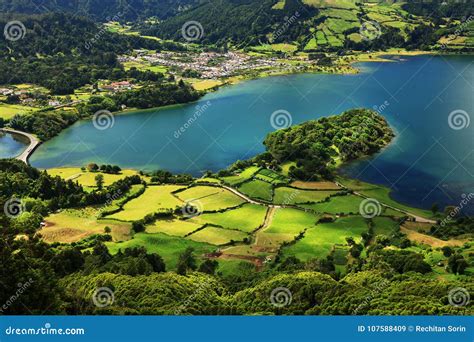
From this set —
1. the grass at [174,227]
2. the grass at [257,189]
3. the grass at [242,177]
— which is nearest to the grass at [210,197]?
the grass at [257,189]

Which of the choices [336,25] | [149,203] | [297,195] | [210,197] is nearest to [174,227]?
[149,203]

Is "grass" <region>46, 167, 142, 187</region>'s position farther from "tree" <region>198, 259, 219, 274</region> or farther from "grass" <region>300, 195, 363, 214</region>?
"tree" <region>198, 259, 219, 274</region>

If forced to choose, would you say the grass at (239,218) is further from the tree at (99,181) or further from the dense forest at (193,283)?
the tree at (99,181)

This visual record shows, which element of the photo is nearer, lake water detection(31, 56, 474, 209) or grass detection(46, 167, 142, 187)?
grass detection(46, 167, 142, 187)

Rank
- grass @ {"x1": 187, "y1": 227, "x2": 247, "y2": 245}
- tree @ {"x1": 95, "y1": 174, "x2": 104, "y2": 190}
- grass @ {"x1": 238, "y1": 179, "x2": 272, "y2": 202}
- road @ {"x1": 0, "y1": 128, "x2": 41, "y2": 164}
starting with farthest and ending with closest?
1. road @ {"x1": 0, "y1": 128, "x2": 41, "y2": 164}
2. tree @ {"x1": 95, "y1": 174, "x2": 104, "y2": 190}
3. grass @ {"x1": 238, "y1": 179, "x2": 272, "y2": 202}
4. grass @ {"x1": 187, "y1": 227, "x2": 247, "y2": 245}

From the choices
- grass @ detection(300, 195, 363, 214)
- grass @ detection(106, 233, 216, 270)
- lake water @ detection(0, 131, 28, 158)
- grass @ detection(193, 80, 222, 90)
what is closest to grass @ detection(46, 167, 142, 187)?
lake water @ detection(0, 131, 28, 158)

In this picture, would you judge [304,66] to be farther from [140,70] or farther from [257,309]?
[257,309]

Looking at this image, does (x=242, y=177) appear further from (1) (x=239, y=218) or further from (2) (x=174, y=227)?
(2) (x=174, y=227)
